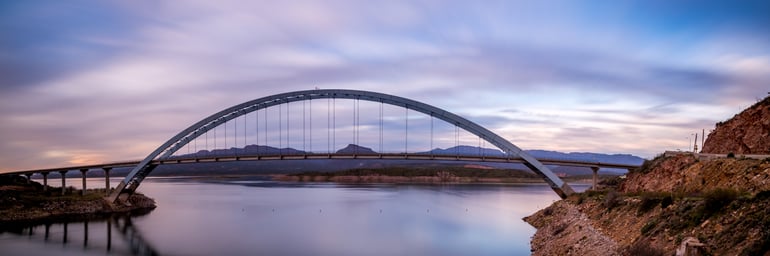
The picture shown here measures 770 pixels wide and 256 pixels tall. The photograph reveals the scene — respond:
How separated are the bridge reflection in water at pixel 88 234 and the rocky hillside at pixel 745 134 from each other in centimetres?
2983

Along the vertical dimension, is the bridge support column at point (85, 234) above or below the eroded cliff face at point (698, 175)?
below

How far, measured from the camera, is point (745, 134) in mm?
25766

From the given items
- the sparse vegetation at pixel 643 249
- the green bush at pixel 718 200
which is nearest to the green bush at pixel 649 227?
the sparse vegetation at pixel 643 249

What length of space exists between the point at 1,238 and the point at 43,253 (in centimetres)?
648

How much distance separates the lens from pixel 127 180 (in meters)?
47.6

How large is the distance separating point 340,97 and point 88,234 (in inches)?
838

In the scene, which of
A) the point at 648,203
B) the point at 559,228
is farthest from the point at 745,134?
the point at 648,203

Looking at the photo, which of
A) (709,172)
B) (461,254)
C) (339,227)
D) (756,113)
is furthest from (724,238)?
(339,227)

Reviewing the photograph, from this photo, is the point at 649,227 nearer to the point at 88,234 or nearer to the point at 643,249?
the point at 643,249

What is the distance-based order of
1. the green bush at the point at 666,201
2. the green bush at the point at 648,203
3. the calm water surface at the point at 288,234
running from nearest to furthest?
the green bush at the point at 666,201 → the green bush at the point at 648,203 → the calm water surface at the point at 288,234

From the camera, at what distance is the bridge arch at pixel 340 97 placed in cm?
4172

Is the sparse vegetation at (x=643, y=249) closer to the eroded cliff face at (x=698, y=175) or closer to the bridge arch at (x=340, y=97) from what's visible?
the eroded cliff face at (x=698, y=175)

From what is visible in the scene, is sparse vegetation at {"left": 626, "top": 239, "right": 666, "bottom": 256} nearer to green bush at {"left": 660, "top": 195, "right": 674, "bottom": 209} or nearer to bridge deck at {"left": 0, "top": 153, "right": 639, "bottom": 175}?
green bush at {"left": 660, "top": 195, "right": 674, "bottom": 209}

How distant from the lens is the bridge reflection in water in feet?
92.3
